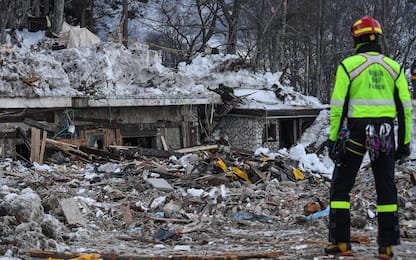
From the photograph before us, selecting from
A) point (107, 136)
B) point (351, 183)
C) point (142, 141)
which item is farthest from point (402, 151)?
point (142, 141)

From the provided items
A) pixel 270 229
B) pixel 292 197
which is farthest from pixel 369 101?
pixel 292 197

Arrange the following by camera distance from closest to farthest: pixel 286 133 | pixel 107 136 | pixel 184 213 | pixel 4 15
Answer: pixel 184 213, pixel 107 136, pixel 286 133, pixel 4 15

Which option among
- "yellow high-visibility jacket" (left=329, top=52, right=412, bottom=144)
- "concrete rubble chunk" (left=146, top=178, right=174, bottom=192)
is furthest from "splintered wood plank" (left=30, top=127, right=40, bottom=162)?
"yellow high-visibility jacket" (left=329, top=52, right=412, bottom=144)

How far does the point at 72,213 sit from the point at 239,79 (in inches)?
660

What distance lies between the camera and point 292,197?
8.34 meters

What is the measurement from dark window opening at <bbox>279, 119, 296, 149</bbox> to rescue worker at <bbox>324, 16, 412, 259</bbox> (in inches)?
703

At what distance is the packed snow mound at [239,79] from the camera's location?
21953mm

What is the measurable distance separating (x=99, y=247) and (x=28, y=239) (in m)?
0.73

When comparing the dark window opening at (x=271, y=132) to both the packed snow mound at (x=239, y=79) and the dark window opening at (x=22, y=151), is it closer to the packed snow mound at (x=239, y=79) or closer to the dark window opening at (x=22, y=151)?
the packed snow mound at (x=239, y=79)

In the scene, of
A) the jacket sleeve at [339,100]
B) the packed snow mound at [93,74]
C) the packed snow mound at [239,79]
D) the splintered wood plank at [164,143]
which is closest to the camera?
the jacket sleeve at [339,100]

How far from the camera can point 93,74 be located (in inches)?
658

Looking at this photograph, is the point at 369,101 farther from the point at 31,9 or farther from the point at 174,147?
the point at 31,9

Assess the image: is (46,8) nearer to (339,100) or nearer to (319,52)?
(319,52)

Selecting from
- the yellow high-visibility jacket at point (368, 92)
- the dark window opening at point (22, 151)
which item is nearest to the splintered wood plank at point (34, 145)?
the dark window opening at point (22, 151)
